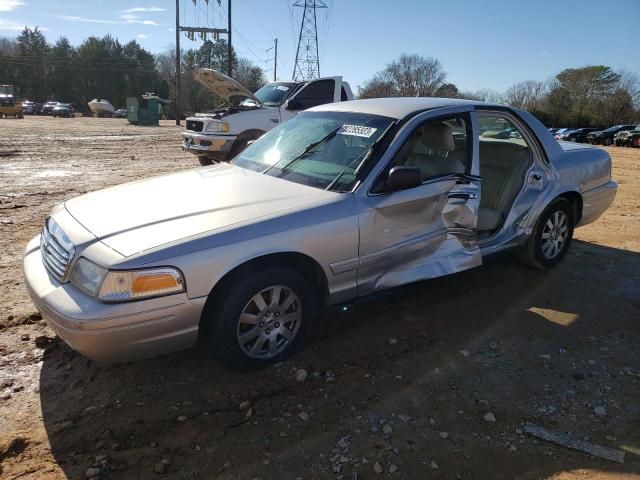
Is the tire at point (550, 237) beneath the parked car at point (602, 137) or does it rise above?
beneath

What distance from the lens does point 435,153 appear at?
4012mm

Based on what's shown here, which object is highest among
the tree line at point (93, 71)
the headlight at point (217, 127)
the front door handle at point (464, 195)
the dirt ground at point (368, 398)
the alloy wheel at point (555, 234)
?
the tree line at point (93, 71)

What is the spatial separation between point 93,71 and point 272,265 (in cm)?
8132

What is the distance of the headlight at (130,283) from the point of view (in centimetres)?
251

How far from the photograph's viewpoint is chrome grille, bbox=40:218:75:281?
276 cm

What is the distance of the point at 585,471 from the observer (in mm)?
2373

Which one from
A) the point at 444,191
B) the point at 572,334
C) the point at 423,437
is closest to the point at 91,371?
the point at 423,437

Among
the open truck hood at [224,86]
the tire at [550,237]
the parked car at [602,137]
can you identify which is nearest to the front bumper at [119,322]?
the tire at [550,237]

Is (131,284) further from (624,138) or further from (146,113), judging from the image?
(624,138)

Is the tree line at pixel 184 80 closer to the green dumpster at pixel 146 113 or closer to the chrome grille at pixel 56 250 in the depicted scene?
the green dumpster at pixel 146 113

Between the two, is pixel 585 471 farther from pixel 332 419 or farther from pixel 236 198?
pixel 236 198

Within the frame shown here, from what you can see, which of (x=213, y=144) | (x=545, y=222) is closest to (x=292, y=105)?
(x=213, y=144)

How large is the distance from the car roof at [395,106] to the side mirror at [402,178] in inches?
23.6

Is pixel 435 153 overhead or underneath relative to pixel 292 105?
underneath
